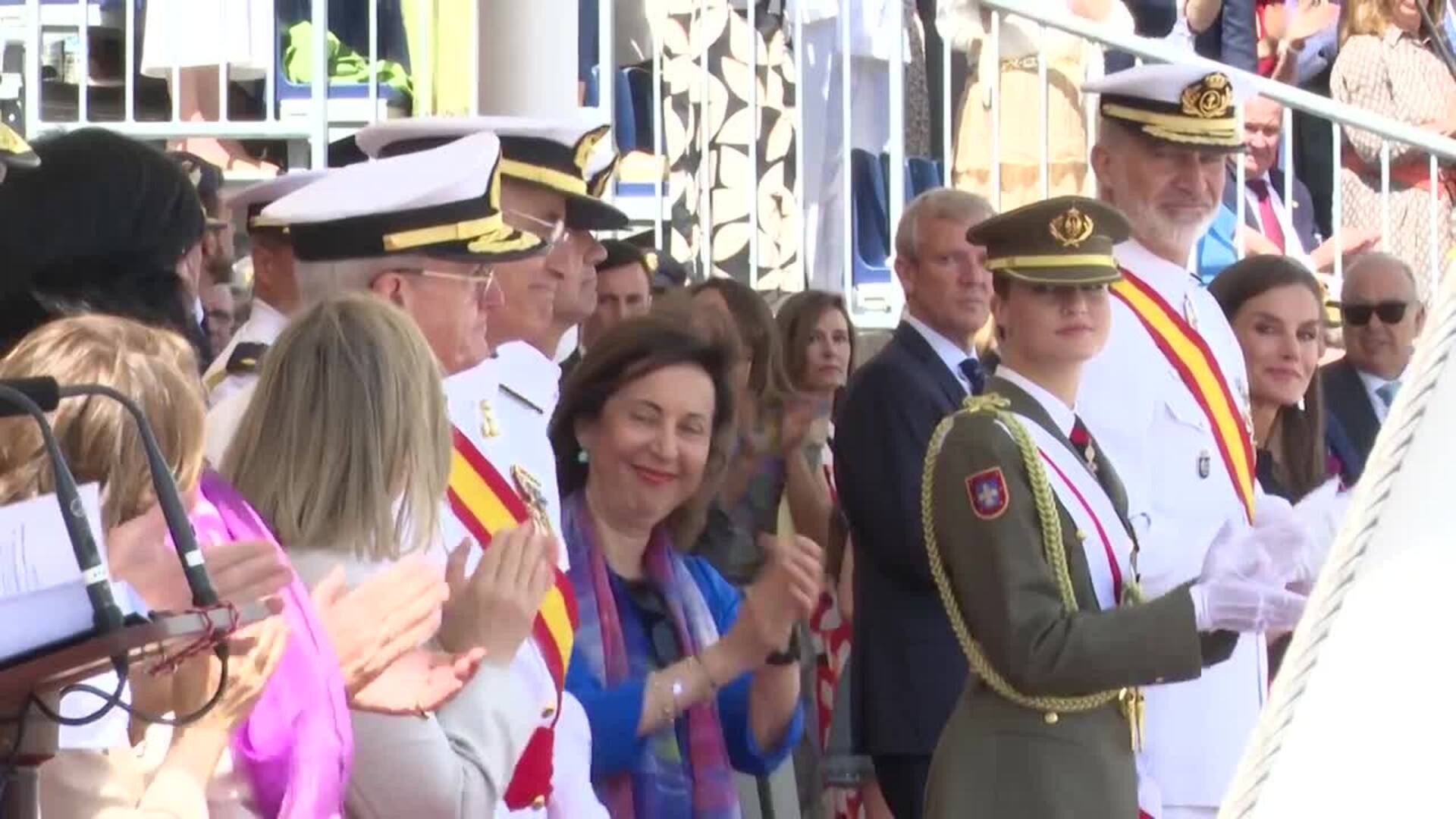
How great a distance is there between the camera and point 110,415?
3.14 metres

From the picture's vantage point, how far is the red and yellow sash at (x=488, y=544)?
13.6 feet

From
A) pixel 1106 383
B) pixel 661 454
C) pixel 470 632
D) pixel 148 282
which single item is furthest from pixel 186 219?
pixel 1106 383

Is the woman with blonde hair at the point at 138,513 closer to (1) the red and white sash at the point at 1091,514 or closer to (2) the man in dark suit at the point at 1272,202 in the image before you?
(1) the red and white sash at the point at 1091,514

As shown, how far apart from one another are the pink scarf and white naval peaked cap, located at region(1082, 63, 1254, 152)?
99.7 inches

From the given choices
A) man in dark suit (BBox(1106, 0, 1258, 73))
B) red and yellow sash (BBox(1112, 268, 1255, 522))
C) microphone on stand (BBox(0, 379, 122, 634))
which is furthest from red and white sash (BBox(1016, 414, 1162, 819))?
man in dark suit (BBox(1106, 0, 1258, 73))

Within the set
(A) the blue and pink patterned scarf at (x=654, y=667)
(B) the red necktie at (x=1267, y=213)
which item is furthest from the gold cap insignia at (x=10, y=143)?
(B) the red necktie at (x=1267, y=213)

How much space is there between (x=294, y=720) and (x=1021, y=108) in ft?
16.0

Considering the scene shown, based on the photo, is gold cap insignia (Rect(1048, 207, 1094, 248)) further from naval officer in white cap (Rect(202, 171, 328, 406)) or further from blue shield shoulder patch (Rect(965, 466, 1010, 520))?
naval officer in white cap (Rect(202, 171, 328, 406))

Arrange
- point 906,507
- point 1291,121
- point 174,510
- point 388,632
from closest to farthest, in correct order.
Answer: point 174,510 → point 388,632 → point 906,507 → point 1291,121

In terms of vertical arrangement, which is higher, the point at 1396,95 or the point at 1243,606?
the point at 1396,95

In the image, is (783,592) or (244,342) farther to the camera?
(244,342)

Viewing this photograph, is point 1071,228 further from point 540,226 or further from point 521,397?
point 521,397

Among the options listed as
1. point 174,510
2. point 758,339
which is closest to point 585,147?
point 758,339

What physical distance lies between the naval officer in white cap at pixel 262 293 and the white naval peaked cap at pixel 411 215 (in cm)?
27
